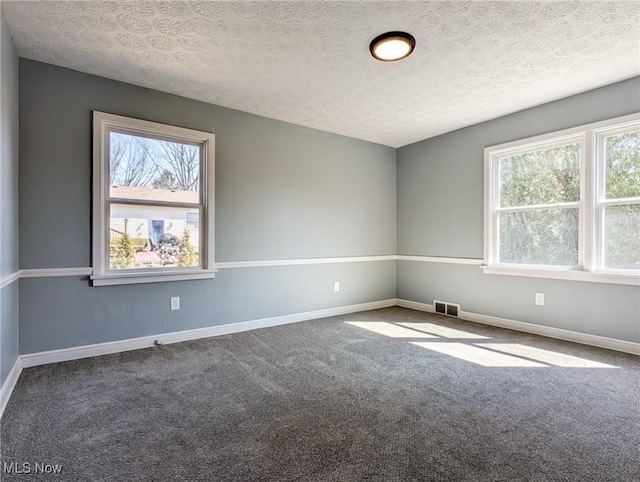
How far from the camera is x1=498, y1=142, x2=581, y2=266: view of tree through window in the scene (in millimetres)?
3514

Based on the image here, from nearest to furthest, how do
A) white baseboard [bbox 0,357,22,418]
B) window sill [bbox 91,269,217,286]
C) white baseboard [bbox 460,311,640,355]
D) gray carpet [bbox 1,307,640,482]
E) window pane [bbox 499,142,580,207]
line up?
gray carpet [bbox 1,307,640,482], white baseboard [bbox 0,357,22,418], window sill [bbox 91,269,217,286], white baseboard [bbox 460,311,640,355], window pane [bbox 499,142,580,207]

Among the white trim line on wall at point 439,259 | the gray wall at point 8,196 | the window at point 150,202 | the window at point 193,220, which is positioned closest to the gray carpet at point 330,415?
the gray wall at point 8,196

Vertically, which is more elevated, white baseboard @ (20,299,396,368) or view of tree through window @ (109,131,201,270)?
view of tree through window @ (109,131,201,270)

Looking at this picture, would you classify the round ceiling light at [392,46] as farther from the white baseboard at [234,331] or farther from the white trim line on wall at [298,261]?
the white baseboard at [234,331]

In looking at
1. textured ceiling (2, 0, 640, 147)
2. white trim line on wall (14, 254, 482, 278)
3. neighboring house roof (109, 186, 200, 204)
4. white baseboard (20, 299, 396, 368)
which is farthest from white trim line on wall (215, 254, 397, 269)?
textured ceiling (2, 0, 640, 147)

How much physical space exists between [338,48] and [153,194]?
87.1 inches

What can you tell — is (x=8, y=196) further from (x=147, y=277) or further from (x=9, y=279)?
(x=147, y=277)

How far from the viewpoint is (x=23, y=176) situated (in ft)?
8.83

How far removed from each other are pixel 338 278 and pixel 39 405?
3.33 metres

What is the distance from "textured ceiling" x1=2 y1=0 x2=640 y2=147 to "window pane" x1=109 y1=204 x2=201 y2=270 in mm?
1235

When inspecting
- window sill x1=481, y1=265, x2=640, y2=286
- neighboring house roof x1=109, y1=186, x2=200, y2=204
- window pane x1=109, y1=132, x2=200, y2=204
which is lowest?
window sill x1=481, y1=265, x2=640, y2=286

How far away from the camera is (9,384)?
2.24 meters

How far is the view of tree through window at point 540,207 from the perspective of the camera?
3514 millimetres

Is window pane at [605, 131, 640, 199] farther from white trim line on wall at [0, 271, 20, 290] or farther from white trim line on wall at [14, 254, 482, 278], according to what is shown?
white trim line on wall at [0, 271, 20, 290]
